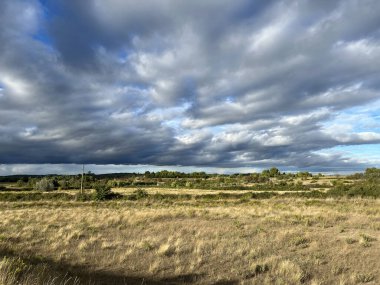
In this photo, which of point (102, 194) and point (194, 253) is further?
point (102, 194)

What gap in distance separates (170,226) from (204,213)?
708 centimetres

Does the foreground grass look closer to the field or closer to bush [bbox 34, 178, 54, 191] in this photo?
the field

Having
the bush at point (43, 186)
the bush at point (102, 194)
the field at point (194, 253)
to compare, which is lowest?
the field at point (194, 253)

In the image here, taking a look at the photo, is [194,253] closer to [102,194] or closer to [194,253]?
[194,253]

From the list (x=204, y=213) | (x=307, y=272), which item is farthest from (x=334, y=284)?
(x=204, y=213)

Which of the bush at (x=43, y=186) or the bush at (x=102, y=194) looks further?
the bush at (x=43, y=186)

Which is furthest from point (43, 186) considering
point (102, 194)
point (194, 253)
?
point (194, 253)

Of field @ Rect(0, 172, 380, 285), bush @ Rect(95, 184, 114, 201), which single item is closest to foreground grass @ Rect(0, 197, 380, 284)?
field @ Rect(0, 172, 380, 285)

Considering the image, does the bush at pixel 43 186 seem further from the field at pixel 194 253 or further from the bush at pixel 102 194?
the field at pixel 194 253

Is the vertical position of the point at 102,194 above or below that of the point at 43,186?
below

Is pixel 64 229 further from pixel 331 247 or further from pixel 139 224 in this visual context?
pixel 331 247

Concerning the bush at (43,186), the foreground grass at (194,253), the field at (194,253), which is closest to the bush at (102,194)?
the foreground grass at (194,253)

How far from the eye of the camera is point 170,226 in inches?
818

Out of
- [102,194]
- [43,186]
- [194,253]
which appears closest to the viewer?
[194,253]
